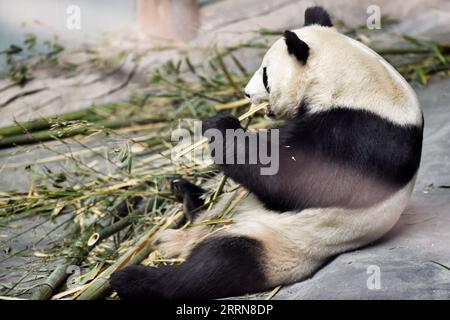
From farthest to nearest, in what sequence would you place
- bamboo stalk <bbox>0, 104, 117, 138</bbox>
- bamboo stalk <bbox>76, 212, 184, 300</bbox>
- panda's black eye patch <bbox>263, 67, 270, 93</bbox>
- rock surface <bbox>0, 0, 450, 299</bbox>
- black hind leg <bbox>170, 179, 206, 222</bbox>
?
bamboo stalk <bbox>0, 104, 117, 138</bbox> < black hind leg <bbox>170, 179, 206, 222</bbox> < panda's black eye patch <bbox>263, 67, 270, 93</bbox> < bamboo stalk <bbox>76, 212, 184, 300</bbox> < rock surface <bbox>0, 0, 450, 299</bbox>

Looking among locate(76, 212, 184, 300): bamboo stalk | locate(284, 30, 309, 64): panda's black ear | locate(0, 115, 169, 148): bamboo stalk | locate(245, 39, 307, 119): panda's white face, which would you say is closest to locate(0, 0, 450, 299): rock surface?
locate(0, 115, 169, 148): bamboo stalk

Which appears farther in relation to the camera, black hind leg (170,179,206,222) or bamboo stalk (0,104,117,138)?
bamboo stalk (0,104,117,138)

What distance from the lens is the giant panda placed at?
210cm

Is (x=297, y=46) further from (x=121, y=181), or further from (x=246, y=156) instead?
(x=121, y=181)

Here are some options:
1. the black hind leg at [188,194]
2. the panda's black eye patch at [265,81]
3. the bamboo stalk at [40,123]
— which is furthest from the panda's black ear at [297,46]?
the bamboo stalk at [40,123]

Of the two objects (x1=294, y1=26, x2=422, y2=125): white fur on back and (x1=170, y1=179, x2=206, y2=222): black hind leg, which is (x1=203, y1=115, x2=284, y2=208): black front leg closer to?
(x1=294, y1=26, x2=422, y2=125): white fur on back

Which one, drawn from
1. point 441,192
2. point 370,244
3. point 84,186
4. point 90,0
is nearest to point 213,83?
point 90,0

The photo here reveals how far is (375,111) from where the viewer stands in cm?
211

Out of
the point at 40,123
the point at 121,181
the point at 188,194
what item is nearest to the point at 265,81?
the point at 188,194

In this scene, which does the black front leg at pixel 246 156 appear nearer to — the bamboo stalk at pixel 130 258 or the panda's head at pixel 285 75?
the panda's head at pixel 285 75

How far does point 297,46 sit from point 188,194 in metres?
0.75

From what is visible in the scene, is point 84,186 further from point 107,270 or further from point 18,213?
point 107,270

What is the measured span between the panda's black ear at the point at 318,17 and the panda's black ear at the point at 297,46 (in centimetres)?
27

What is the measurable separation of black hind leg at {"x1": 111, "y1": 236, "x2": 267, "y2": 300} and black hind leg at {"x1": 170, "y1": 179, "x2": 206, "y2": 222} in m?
0.45
